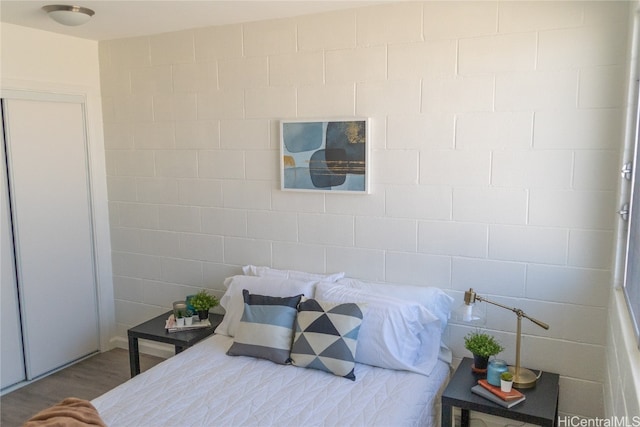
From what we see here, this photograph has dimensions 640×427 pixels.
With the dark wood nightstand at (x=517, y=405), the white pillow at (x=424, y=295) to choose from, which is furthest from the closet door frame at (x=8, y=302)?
the dark wood nightstand at (x=517, y=405)

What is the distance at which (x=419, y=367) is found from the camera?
267 cm

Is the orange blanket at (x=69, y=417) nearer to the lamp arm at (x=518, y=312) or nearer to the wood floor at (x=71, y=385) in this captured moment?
the wood floor at (x=71, y=385)

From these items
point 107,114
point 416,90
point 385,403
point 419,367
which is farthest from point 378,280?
point 107,114

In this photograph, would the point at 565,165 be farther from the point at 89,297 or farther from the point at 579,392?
the point at 89,297

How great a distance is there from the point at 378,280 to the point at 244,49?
1689 millimetres

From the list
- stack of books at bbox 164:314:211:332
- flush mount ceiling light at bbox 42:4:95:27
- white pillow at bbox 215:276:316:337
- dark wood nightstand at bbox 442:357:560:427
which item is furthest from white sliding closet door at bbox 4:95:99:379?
dark wood nightstand at bbox 442:357:560:427

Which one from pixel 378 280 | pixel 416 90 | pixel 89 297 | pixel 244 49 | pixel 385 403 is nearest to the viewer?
pixel 385 403

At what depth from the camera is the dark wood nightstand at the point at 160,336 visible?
319cm

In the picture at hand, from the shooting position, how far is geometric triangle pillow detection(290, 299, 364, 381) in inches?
103

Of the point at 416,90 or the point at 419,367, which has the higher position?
the point at 416,90

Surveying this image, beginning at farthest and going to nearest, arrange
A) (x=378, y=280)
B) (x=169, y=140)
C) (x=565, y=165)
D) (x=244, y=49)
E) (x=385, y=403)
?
(x=169, y=140) < (x=244, y=49) < (x=378, y=280) < (x=565, y=165) < (x=385, y=403)

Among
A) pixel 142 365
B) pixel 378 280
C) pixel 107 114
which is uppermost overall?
pixel 107 114

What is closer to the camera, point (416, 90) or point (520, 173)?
point (520, 173)

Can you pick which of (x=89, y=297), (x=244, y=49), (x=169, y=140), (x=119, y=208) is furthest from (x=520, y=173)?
(x=89, y=297)
